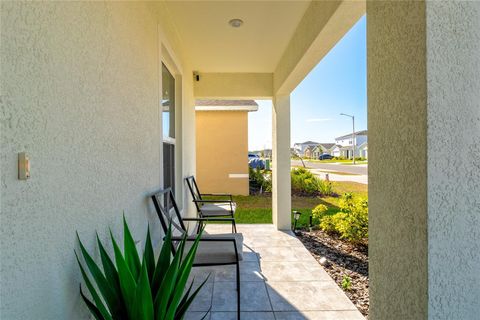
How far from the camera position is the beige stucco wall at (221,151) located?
9.34 meters

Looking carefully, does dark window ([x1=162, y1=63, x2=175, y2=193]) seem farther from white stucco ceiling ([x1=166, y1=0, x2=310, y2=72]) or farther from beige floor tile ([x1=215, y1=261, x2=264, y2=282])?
beige floor tile ([x1=215, y1=261, x2=264, y2=282])

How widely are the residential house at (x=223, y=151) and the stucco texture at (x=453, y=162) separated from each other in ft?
27.1

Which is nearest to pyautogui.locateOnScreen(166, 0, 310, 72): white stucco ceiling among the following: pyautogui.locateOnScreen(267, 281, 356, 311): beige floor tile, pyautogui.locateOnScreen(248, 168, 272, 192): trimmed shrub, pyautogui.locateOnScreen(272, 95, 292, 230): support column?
pyautogui.locateOnScreen(272, 95, 292, 230): support column

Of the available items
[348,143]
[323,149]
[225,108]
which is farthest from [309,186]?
[348,143]

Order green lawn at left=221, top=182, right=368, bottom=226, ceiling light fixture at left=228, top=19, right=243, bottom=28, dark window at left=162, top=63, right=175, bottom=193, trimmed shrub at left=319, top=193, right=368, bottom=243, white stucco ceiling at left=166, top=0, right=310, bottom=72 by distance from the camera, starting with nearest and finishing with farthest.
Result: white stucco ceiling at left=166, top=0, right=310, bottom=72 → ceiling light fixture at left=228, top=19, right=243, bottom=28 → dark window at left=162, top=63, right=175, bottom=193 → trimmed shrub at left=319, top=193, right=368, bottom=243 → green lawn at left=221, top=182, right=368, bottom=226

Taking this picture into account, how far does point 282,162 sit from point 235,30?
2577mm

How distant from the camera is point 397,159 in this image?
1292mm

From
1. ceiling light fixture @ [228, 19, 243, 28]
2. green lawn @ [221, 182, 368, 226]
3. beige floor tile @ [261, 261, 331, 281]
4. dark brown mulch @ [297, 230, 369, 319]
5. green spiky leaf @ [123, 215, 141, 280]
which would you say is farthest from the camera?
green lawn @ [221, 182, 368, 226]

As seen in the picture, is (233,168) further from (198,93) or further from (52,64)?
(52,64)

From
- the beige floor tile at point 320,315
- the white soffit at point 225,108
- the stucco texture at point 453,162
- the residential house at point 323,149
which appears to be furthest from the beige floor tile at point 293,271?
the residential house at point 323,149

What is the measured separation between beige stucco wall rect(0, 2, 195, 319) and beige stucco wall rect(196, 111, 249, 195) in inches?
289

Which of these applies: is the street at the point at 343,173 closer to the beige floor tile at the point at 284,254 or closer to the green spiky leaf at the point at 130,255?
the beige floor tile at the point at 284,254

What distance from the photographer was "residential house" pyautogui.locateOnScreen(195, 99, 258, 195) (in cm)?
934

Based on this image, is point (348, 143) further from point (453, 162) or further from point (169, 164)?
point (453, 162)
